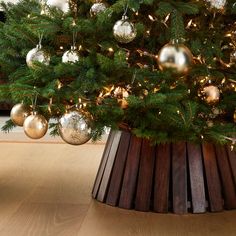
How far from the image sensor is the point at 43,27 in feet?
3.52

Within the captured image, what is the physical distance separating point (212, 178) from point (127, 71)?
15.1 inches

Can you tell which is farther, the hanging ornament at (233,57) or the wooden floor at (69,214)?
the hanging ornament at (233,57)

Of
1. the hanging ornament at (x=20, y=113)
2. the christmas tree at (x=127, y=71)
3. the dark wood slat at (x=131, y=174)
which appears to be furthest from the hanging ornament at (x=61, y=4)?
the dark wood slat at (x=131, y=174)

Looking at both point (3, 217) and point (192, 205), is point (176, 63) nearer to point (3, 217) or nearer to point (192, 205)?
point (192, 205)

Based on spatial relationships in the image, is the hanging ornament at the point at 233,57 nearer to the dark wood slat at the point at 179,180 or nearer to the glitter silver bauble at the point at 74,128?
the dark wood slat at the point at 179,180

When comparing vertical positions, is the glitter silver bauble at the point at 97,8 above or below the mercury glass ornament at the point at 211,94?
above

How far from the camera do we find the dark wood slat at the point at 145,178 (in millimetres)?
1196

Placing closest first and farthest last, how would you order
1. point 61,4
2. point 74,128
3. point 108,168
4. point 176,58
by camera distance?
point 176,58 → point 74,128 → point 61,4 → point 108,168

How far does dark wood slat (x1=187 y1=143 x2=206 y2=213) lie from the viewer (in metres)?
1.19

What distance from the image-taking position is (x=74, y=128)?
105 centimetres

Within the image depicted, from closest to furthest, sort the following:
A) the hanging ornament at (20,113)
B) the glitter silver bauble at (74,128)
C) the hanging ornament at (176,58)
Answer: the hanging ornament at (176,58) < the glitter silver bauble at (74,128) < the hanging ornament at (20,113)

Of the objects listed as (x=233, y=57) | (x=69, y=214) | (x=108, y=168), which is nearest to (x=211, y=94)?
(x=233, y=57)

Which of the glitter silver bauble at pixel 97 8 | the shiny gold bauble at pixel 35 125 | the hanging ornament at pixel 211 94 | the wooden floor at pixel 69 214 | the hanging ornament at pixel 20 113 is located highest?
the glitter silver bauble at pixel 97 8

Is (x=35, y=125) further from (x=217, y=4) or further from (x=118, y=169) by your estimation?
(x=217, y=4)
